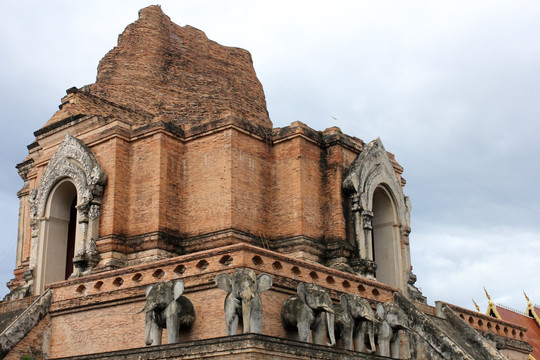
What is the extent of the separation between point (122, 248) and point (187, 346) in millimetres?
5115

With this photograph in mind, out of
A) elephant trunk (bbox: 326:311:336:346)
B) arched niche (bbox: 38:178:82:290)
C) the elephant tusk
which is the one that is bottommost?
elephant trunk (bbox: 326:311:336:346)

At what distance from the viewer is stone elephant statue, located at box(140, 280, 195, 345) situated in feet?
40.1

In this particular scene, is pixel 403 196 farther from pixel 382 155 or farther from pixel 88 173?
pixel 88 173

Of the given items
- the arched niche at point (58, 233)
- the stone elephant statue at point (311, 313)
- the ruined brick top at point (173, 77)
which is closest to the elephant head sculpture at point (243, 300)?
the stone elephant statue at point (311, 313)

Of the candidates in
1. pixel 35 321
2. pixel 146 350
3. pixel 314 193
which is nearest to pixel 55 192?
pixel 35 321

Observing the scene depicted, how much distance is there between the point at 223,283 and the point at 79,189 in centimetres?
586

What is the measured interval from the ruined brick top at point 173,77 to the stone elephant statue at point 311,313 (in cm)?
730

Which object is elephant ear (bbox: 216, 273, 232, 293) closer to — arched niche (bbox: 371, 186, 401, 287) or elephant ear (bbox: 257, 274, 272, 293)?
elephant ear (bbox: 257, 274, 272, 293)

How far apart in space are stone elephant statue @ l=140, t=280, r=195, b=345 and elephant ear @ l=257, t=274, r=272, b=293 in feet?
4.15

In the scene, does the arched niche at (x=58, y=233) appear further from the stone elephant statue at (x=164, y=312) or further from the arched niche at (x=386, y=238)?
the arched niche at (x=386, y=238)

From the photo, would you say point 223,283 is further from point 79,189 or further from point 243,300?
point 79,189

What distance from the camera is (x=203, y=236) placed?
15.6 metres

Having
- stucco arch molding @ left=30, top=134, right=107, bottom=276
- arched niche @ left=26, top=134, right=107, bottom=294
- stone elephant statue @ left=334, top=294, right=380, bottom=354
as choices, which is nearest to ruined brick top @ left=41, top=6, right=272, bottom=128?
stucco arch molding @ left=30, top=134, right=107, bottom=276

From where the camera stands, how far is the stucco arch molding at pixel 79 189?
627 inches
